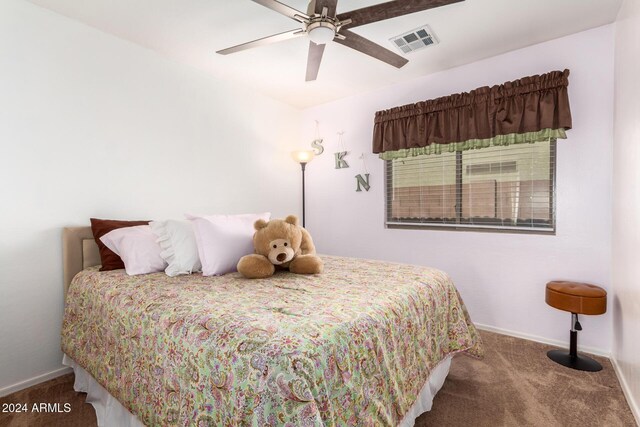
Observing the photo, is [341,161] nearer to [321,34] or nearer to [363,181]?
[363,181]

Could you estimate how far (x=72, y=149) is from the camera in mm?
2229

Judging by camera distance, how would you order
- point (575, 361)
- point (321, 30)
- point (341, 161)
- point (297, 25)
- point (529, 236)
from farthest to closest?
point (341, 161) < point (529, 236) < point (297, 25) < point (575, 361) < point (321, 30)

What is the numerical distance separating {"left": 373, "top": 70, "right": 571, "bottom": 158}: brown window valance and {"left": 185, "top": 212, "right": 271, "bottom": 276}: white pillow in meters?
1.93

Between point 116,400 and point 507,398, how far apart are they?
2.16 metres

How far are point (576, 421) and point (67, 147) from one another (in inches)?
139

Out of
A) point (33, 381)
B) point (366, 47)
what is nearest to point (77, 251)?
point (33, 381)

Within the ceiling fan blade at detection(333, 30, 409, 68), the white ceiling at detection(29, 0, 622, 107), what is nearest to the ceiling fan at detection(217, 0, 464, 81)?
the ceiling fan blade at detection(333, 30, 409, 68)

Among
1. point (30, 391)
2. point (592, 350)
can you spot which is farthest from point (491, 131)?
point (30, 391)

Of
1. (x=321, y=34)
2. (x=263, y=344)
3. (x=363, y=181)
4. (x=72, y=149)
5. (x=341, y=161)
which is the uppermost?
(x=321, y=34)

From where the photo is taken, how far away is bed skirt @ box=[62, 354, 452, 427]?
4.90 ft

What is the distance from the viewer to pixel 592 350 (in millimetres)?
2434

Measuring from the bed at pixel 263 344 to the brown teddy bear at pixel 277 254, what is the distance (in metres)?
0.10

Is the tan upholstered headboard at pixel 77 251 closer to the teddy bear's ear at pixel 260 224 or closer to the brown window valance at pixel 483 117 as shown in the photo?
the teddy bear's ear at pixel 260 224

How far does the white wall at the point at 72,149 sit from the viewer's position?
199 centimetres
